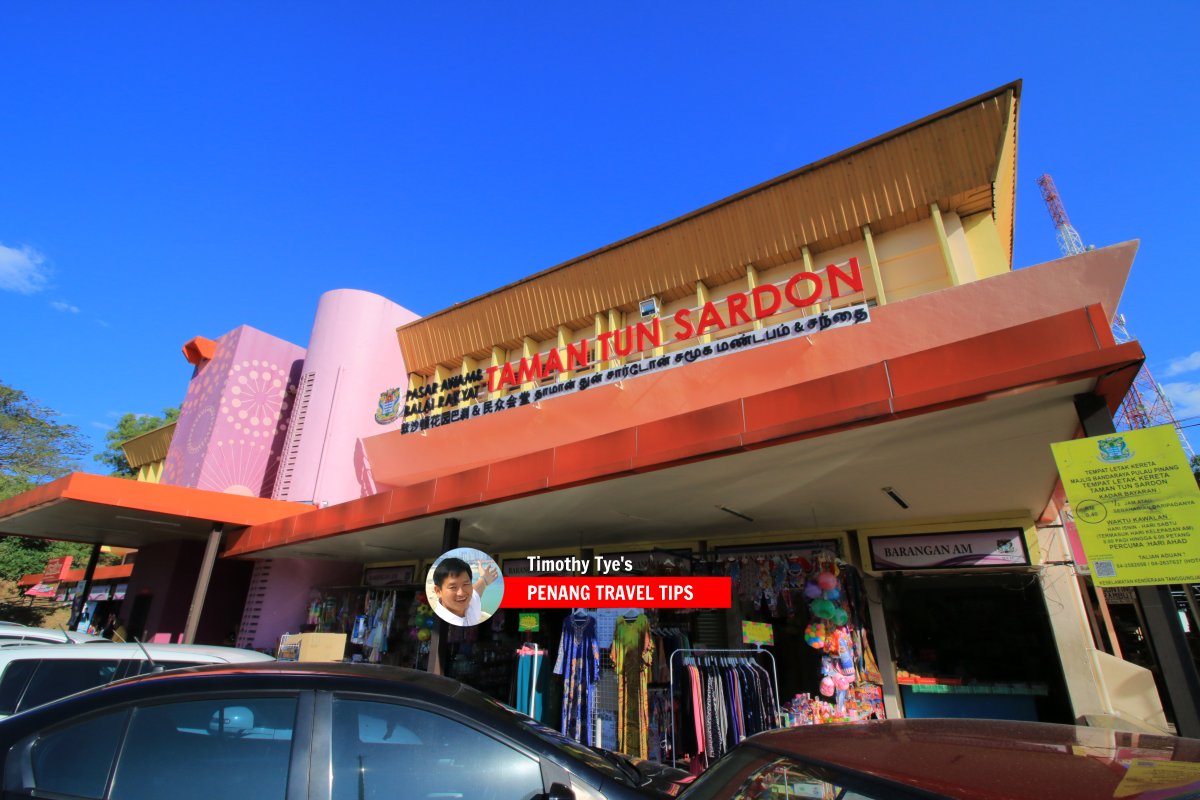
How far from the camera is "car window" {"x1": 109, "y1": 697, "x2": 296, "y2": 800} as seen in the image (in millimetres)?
2045

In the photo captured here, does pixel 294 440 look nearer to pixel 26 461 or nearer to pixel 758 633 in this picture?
pixel 758 633

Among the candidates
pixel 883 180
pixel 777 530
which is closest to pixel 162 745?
pixel 777 530

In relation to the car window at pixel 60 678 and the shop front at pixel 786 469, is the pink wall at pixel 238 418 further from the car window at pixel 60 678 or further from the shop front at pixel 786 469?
the car window at pixel 60 678

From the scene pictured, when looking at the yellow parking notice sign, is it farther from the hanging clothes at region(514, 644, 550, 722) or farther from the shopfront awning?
the shopfront awning

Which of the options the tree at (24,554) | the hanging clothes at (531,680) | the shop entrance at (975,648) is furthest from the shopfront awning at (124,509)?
the tree at (24,554)

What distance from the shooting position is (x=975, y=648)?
933 centimetres

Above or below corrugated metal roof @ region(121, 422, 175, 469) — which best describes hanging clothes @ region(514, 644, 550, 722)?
below

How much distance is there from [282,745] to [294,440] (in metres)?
14.8

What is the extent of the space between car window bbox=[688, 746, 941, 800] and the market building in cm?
264

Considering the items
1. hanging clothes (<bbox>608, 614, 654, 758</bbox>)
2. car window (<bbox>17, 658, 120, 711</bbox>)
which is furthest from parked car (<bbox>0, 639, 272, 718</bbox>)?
hanging clothes (<bbox>608, 614, 654, 758</bbox>)

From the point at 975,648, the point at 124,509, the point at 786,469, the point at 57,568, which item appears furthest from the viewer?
the point at 57,568

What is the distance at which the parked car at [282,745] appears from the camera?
6.79ft

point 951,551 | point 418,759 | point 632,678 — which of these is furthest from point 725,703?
point 418,759

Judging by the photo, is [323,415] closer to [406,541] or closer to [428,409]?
[428,409]
